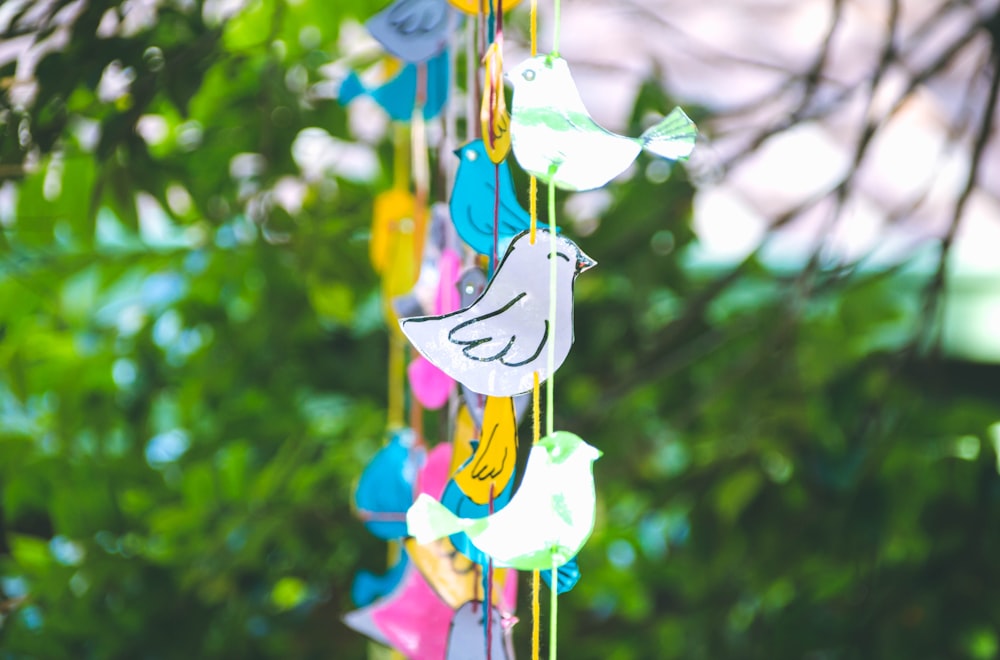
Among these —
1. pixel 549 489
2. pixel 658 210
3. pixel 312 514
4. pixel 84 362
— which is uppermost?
pixel 658 210

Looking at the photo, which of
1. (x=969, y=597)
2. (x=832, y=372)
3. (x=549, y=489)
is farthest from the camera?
(x=832, y=372)

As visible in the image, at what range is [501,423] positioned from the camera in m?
0.27

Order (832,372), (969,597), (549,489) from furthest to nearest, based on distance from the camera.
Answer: (832,372), (969,597), (549,489)

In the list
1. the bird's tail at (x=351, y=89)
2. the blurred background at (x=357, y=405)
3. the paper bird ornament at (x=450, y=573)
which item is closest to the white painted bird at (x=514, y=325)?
the paper bird ornament at (x=450, y=573)

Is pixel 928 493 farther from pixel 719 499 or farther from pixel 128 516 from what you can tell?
pixel 128 516

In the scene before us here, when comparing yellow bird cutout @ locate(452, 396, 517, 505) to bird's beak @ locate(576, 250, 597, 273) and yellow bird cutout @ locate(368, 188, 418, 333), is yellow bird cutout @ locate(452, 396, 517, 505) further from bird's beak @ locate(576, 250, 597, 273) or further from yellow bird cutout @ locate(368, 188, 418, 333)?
yellow bird cutout @ locate(368, 188, 418, 333)

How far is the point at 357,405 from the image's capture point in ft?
2.92

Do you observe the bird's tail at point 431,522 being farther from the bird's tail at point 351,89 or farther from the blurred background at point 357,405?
the blurred background at point 357,405

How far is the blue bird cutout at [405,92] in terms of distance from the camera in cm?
42

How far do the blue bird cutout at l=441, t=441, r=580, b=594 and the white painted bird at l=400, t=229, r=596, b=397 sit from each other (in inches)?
1.4

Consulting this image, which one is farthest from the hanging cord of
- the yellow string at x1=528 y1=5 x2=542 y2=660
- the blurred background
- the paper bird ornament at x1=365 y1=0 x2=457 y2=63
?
the blurred background

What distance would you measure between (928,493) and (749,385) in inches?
6.2

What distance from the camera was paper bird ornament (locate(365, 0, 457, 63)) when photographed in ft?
1.16

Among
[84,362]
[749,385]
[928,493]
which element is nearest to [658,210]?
[749,385]
